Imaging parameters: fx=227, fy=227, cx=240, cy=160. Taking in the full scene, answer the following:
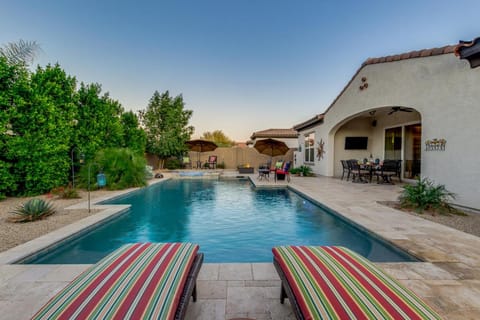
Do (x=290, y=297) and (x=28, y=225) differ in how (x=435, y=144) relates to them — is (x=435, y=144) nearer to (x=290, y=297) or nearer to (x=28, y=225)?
(x=290, y=297)

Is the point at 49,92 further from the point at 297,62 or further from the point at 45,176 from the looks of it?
the point at 297,62

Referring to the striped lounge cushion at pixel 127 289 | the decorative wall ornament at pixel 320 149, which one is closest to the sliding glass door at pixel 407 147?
the decorative wall ornament at pixel 320 149

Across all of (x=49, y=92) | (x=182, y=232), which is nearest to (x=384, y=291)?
(x=182, y=232)

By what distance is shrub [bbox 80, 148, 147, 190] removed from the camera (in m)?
8.79

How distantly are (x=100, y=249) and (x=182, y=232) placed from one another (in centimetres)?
146

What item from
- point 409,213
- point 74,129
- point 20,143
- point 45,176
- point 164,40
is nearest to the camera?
point 409,213

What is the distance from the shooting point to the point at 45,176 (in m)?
7.42

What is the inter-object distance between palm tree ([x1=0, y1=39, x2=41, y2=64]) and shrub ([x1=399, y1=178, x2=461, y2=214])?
472 inches

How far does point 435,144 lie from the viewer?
6.40 meters

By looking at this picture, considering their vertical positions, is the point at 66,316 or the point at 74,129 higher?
the point at 74,129

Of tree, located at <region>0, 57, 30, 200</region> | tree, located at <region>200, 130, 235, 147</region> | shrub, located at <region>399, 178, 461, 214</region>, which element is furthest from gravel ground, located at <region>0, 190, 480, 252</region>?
tree, located at <region>200, 130, 235, 147</region>

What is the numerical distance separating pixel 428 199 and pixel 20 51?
12.5 m

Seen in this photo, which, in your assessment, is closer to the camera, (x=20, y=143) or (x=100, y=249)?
(x=100, y=249)

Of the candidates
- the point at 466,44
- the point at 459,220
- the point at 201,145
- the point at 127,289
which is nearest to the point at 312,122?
the point at 201,145
